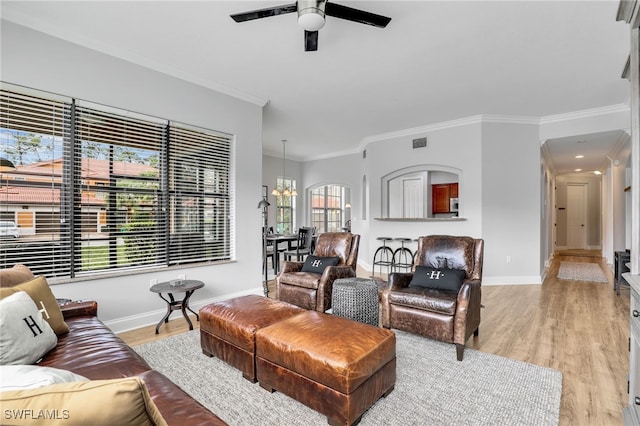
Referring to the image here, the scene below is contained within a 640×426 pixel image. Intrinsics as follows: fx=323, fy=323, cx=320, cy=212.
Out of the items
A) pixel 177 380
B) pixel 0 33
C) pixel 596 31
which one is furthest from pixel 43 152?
pixel 596 31

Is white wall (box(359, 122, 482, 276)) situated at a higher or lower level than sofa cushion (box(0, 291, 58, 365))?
higher

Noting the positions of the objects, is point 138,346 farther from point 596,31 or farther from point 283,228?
point 283,228

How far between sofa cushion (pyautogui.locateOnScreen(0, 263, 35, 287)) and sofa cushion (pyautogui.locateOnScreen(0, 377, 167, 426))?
1.91 meters

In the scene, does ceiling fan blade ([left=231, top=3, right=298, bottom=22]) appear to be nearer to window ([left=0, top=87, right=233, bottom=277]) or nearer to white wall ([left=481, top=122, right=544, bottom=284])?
window ([left=0, top=87, right=233, bottom=277])

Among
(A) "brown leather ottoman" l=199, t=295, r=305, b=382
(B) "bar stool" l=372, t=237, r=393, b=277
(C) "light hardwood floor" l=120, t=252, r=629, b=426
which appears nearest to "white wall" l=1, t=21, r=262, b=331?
(C) "light hardwood floor" l=120, t=252, r=629, b=426

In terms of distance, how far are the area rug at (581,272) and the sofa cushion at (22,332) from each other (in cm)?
763

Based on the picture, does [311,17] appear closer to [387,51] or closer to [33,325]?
[387,51]

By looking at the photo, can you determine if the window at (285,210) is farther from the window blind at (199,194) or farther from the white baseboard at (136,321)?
the white baseboard at (136,321)

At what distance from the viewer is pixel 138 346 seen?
2973 millimetres

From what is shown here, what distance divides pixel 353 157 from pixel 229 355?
6878 millimetres

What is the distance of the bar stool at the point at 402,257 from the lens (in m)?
6.27

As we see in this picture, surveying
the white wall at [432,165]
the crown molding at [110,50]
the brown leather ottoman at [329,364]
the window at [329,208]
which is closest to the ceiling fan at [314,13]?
A: the crown molding at [110,50]

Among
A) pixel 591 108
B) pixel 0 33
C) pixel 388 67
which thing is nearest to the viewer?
pixel 0 33

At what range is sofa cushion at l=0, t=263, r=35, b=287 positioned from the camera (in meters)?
2.07
